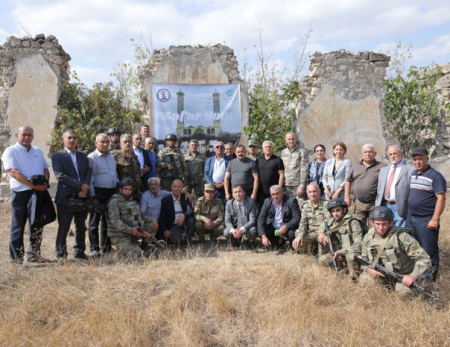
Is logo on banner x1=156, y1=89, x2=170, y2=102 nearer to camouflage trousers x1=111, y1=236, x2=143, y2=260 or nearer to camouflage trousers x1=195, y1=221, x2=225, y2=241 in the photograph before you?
camouflage trousers x1=195, y1=221, x2=225, y2=241

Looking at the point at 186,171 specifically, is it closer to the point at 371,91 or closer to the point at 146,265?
the point at 146,265

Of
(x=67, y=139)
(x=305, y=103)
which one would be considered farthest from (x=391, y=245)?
(x=305, y=103)

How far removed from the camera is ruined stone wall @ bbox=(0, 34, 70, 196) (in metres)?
7.68

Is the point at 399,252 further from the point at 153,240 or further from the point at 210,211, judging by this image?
the point at 153,240

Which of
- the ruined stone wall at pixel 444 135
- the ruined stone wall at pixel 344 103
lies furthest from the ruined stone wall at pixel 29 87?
the ruined stone wall at pixel 444 135

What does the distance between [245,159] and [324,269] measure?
81.9 inches

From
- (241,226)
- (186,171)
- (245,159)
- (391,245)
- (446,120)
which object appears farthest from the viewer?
(446,120)

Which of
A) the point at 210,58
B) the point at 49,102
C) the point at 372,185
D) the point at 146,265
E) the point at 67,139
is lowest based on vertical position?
the point at 146,265

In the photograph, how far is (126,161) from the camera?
16.4 feet

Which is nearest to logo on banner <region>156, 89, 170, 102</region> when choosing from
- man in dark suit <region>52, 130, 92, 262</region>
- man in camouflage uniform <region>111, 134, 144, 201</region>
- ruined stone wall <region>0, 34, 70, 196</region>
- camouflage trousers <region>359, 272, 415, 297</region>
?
ruined stone wall <region>0, 34, 70, 196</region>

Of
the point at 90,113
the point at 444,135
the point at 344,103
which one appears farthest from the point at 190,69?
the point at 444,135

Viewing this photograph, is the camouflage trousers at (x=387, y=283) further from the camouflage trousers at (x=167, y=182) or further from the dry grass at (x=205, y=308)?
the camouflage trousers at (x=167, y=182)

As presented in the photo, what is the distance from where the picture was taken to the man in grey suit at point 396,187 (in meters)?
4.25

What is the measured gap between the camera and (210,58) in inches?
308
